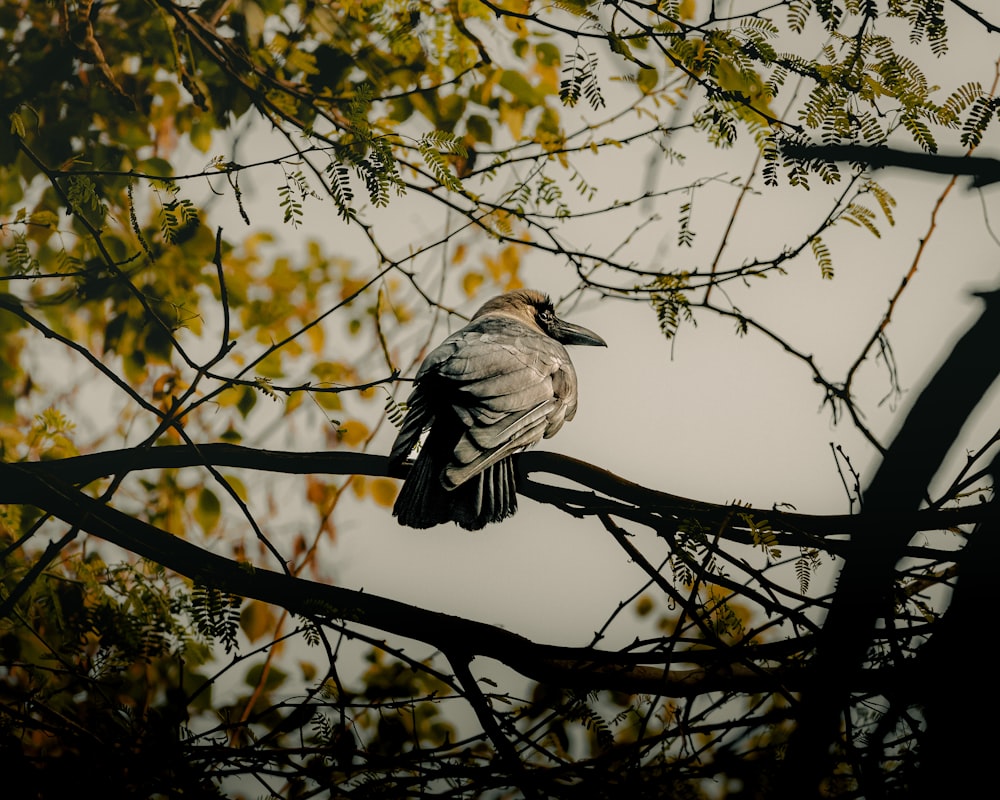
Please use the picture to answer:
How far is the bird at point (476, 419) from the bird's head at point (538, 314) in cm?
61

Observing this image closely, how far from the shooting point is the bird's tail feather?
301 cm

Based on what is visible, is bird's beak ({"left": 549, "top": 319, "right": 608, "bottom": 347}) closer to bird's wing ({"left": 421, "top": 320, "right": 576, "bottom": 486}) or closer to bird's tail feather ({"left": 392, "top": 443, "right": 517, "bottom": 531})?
bird's wing ({"left": 421, "top": 320, "right": 576, "bottom": 486})

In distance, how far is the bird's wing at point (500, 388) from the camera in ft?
10.2

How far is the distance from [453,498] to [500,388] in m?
0.61

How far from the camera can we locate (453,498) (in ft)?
10.1

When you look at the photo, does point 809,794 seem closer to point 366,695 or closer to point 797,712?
point 797,712

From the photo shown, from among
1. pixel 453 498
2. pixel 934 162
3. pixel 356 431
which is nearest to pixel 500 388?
pixel 453 498

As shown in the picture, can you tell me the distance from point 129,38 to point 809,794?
475 cm

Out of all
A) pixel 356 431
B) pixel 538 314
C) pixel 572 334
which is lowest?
pixel 356 431

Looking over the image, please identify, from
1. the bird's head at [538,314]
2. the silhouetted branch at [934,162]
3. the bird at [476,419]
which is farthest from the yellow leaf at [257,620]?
the silhouetted branch at [934,162]

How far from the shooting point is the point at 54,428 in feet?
12.2

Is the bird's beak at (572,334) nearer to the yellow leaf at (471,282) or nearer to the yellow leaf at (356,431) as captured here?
the yellow leaf at (471,282)

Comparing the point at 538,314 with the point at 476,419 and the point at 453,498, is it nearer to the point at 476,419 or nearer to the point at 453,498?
the point at 476,419

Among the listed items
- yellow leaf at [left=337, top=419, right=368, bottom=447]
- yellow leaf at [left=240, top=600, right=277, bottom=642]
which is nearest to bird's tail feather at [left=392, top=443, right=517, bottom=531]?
yellow leaf at [left=337, top=419, right=368, bottom=447]
